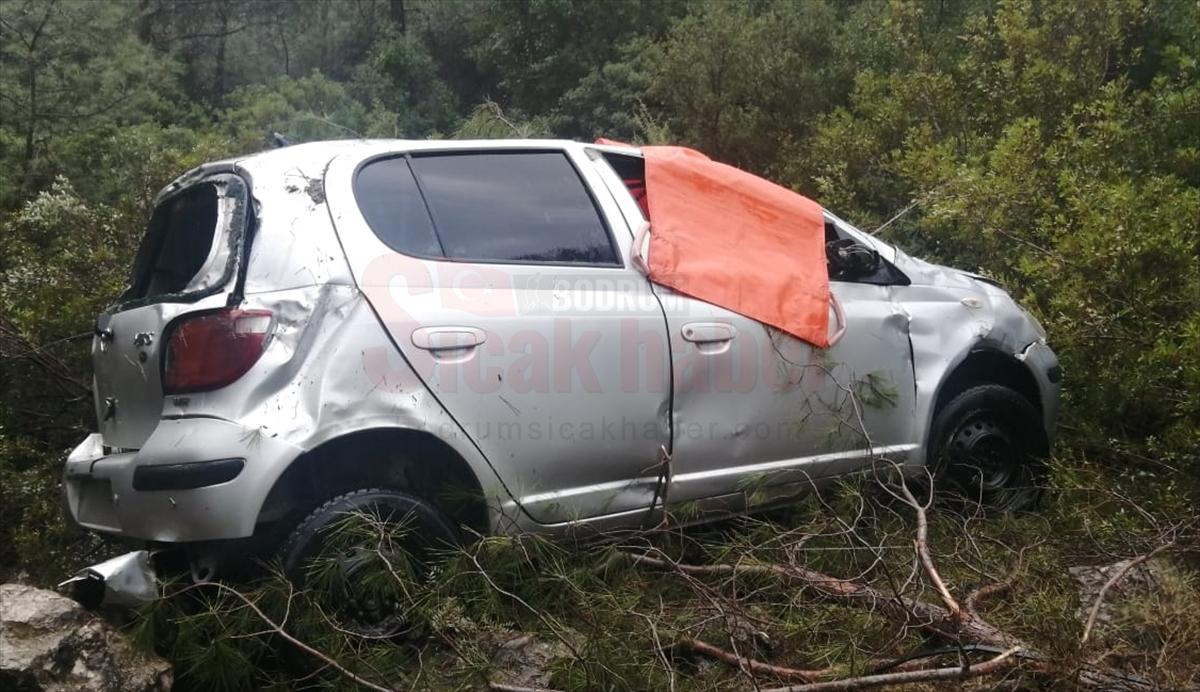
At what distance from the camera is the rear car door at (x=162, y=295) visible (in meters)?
3.10

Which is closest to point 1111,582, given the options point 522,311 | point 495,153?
point 522,311

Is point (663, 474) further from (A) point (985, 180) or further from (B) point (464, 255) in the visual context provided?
(A) point (985, 180)

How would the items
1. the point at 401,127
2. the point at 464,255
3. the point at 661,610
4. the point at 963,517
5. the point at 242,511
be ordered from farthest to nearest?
the point at 401,127 < the point at 963,517 < the point at 464,255 < the point at 661,610 < the point at 242,511

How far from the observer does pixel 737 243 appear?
404cm

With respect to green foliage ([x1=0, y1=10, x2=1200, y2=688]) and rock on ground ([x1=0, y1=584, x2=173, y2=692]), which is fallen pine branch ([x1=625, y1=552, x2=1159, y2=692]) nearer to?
green foliage ([x1=0, y1=10, x2=1200, y2=688])

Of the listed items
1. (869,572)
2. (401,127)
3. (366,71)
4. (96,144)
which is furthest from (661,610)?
(366,71)

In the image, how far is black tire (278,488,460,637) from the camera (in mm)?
2975

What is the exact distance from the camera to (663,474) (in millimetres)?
3654

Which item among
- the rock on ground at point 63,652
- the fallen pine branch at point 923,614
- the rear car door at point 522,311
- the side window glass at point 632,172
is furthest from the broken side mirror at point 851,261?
the rock on ground at point 63,652

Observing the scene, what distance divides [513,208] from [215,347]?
45.0 inches

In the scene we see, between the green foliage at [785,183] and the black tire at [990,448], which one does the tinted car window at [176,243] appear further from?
the black tire at [990,448]

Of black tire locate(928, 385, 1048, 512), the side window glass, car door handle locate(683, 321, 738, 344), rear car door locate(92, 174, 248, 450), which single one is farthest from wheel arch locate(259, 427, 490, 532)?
black tire locate(928, 385, 1048, 512)

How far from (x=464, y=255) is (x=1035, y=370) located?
8.77 ft

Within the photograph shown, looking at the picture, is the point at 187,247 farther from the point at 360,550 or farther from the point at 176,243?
the point at 360,550
